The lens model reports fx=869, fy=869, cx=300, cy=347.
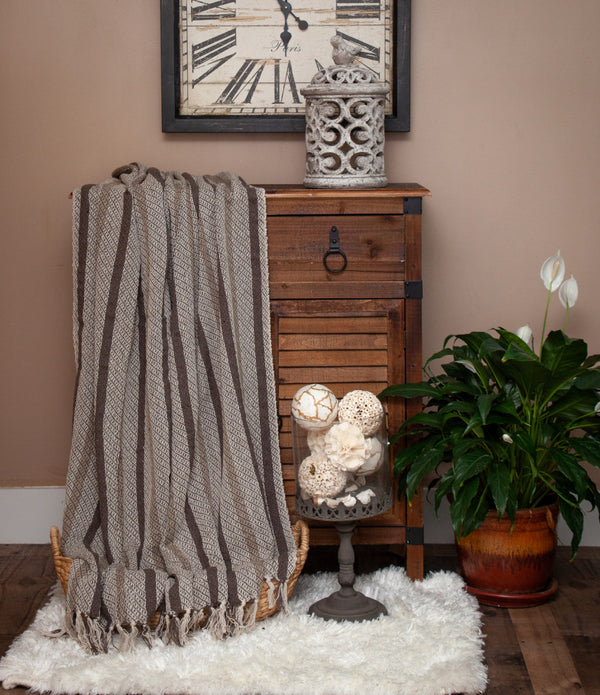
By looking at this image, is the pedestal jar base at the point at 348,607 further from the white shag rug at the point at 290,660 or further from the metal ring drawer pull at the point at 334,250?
the metal ring drawer pull at the point at 334,250

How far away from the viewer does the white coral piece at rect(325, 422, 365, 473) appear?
1.90m

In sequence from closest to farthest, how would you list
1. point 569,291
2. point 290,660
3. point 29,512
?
point 290,660, point 569,291, point 29,512

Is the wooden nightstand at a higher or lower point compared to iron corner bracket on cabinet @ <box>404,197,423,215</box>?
lower

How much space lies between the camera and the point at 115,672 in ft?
5.70

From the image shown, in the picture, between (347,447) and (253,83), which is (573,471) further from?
(253,83)

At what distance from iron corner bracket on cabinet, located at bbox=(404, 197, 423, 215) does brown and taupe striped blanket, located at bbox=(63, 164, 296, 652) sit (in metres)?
0.34

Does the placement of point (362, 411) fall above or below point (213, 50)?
below

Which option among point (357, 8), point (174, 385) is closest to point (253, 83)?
point (357, 8)

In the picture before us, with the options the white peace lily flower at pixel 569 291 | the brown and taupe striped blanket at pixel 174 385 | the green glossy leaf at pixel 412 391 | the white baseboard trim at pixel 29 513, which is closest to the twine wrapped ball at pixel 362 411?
the green glossy leaf at pixel 412 391

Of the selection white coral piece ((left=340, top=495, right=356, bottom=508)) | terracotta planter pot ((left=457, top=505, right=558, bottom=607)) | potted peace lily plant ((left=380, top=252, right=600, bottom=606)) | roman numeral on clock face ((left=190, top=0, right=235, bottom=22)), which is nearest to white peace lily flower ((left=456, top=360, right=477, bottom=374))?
potted peace lily plant ((left=380, top=252, right=600, bottom=606))

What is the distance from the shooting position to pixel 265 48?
2.39 metres

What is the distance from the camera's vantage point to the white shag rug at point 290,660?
5.53 ft

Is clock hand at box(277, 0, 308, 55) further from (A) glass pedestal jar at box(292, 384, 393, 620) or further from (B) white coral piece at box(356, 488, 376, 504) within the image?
(B) white coral piece at box(356, 488, 376, 504)

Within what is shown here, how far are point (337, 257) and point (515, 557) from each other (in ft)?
2.71
